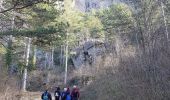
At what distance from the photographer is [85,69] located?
3656 centimetres

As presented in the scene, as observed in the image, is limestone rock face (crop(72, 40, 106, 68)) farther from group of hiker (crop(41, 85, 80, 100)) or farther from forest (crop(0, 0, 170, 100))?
group of hiker (crop(41, 85, 80, 100))

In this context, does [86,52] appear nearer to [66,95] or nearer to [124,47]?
[124,47]

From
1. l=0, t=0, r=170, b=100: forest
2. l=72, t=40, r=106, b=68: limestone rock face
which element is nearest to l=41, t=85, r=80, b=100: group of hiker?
l=0, t=0, r=170, b=100: forest

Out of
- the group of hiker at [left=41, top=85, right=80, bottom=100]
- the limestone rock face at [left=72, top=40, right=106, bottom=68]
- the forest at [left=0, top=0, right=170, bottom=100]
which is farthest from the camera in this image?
the limestone rock face at [left=72, top=40, right=106, bottom=68]

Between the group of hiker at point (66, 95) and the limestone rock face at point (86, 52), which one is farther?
the limestone rock face at point (86, 52)

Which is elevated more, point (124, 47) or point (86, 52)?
point (86, 52)

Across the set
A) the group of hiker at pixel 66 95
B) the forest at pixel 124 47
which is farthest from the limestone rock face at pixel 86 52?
the group of hiker at pixel 66 95

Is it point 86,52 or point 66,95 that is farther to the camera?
point 86,52

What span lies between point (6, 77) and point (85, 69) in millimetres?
17112

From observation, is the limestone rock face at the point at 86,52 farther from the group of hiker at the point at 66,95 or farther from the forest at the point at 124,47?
the group of hiker at the point at 66,95

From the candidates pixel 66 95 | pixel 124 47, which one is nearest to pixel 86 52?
pixel 124 47

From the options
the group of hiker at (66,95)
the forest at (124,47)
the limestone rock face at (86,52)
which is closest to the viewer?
the forest at (124,47)

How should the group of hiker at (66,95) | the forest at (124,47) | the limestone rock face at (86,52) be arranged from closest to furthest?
the forest at (124,47), the group of hiker at (66,95), the limestone rock face at (86,52)

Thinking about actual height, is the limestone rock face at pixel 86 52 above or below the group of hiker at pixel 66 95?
above
